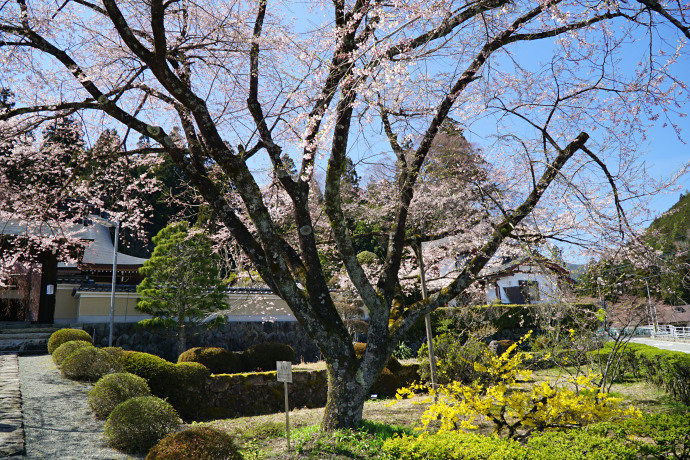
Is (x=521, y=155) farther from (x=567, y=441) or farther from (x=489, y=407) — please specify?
(x=567, y=441)

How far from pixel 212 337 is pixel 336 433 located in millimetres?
13523

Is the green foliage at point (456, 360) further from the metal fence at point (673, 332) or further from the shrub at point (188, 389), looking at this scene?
the metal fence at point (673, 332)

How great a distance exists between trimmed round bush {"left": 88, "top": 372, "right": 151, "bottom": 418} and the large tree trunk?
3.00m

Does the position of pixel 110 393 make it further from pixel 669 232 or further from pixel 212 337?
pixel 669 232

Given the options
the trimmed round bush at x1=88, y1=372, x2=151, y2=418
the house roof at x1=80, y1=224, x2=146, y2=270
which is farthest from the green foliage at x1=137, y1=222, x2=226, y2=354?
the trimmed round bush at x1=88, y1=372, x2=151, y2=418

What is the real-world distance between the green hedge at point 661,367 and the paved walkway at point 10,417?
7.73 metres

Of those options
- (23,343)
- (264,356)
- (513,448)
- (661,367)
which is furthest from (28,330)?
(661,367)

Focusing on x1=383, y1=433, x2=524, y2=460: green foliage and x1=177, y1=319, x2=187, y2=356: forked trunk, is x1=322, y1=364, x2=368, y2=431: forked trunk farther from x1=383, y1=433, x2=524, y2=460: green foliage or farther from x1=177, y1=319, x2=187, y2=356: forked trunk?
x1=177, y1=319, x2=187, y2=356: forked trunk

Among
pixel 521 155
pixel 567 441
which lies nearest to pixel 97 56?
pixel 521 155

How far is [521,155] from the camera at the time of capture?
242 inches

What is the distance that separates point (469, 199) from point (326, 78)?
19.5 ft

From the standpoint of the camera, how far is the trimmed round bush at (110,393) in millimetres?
6168

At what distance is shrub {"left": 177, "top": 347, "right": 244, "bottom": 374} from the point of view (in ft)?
40.0

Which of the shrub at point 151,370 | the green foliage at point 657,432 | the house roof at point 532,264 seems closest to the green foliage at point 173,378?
the shrub at point 151,370
